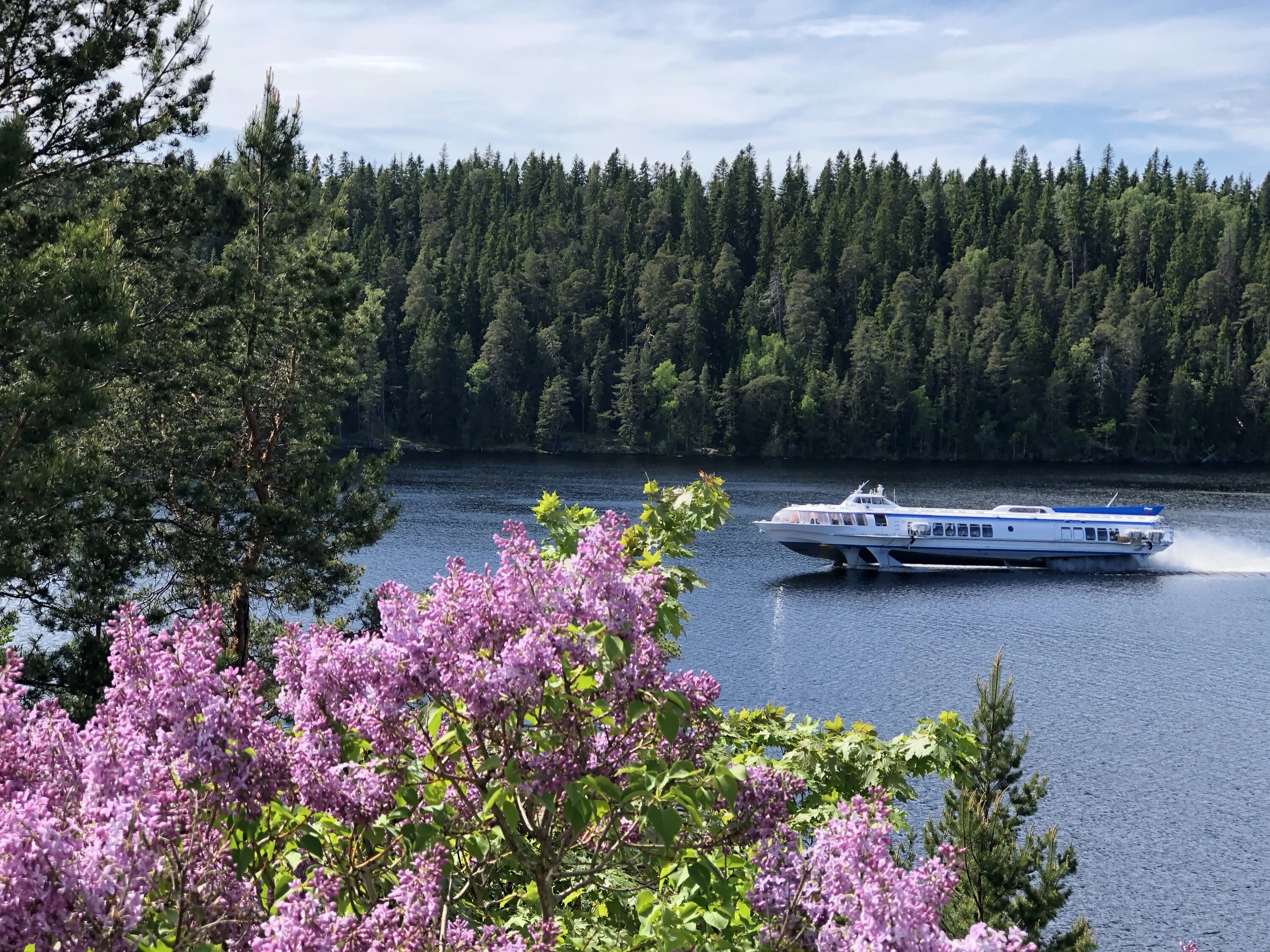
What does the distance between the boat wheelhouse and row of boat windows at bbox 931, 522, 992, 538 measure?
1.3 inches

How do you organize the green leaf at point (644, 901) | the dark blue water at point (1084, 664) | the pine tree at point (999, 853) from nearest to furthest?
the green leaf at point (644, 901) → the pine tree at point (999, 853) → the dark blue water at point (1084, 664)

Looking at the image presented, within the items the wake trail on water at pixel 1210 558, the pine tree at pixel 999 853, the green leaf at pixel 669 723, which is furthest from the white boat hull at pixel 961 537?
the green leaf at pixel 669 723

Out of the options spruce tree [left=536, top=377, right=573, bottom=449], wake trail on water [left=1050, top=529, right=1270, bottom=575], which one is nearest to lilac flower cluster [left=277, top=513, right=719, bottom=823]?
wake trail on water [left=1050, top=529, right=1270, bottom=575]

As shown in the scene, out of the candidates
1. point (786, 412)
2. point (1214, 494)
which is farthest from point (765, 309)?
point (1214, 494)

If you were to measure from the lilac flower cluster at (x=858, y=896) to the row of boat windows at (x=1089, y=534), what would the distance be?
215ft

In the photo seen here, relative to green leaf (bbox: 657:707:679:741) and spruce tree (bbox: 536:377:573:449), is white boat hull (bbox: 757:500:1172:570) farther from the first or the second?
spruce tree (bbox: 536:377:573:449)

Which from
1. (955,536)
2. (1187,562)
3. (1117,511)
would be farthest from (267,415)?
(1117,511)

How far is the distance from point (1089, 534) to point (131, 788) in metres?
68.4

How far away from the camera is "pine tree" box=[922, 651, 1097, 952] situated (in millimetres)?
16406

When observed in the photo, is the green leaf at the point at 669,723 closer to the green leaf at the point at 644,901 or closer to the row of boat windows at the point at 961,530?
the green leaf at the point at 644,901

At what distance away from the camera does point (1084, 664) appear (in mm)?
45875

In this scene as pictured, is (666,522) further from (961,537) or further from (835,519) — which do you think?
(961,537)

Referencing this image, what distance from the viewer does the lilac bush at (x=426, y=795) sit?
425 cm

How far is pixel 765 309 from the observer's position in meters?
168
